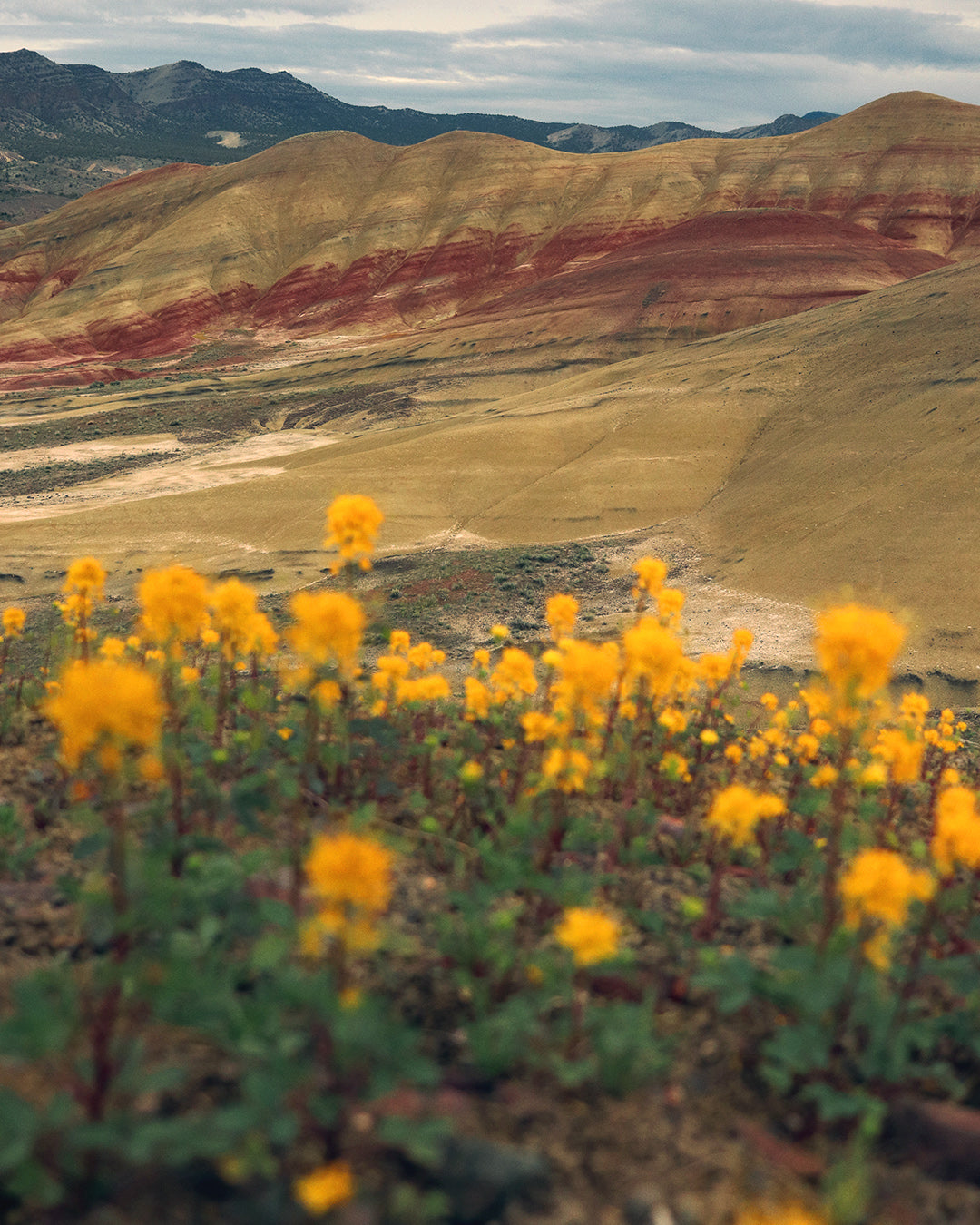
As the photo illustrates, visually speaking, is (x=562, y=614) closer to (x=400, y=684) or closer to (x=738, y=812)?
(x=400, y=684)

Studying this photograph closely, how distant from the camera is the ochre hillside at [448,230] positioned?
56469 millimetres

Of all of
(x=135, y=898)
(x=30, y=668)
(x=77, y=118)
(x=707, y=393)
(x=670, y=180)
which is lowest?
(x=30, y=668)

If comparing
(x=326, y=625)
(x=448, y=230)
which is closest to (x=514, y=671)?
(x=326, y=625)

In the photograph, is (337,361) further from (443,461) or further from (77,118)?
(77,118)

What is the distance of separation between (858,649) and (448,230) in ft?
255

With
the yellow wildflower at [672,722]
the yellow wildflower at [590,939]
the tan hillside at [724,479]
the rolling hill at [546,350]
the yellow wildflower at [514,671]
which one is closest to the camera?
the yellow wildflower at [590,939]

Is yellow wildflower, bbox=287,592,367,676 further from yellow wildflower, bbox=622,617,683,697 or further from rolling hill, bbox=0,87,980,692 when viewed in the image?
rolling hill, bbox=0,87,980,692

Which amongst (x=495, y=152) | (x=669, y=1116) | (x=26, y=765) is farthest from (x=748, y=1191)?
(x=495, y=152)

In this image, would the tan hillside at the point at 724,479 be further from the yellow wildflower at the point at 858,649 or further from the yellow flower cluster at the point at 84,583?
the yellow flower cluster at the point at 84,583

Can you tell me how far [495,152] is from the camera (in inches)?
3091

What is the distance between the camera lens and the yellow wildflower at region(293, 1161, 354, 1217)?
195 centimetres

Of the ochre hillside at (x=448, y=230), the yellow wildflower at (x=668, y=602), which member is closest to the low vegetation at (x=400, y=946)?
the yellow wildflower at (x=668, y=602)

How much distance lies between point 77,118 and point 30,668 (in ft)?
764

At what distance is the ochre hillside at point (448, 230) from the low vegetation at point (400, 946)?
164 ft
